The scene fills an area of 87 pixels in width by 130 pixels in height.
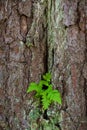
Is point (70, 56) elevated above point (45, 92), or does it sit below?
above

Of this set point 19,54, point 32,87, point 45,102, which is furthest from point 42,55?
point 45,102

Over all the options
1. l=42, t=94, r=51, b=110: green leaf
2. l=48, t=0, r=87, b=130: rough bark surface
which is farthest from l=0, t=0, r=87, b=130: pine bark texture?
l=42, t=94, r=51, b=110: green leaf

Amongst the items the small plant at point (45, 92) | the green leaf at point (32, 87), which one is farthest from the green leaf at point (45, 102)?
the green leaf at point (32, 87)

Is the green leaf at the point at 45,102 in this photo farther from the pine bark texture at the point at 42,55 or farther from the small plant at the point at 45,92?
the pine bark texture at the point at 42,55

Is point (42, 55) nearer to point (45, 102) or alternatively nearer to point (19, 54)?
point (19, 54)

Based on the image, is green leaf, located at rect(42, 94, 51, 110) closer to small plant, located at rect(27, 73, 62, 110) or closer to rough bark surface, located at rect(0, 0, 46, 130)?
small plant, located at rect(27, 73, 62, 110)

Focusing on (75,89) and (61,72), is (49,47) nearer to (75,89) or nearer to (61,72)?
(61,72)
